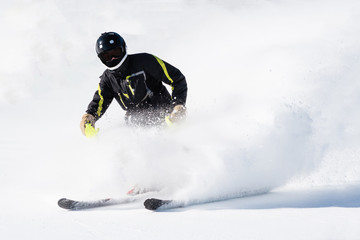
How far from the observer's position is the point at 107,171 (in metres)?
4.95

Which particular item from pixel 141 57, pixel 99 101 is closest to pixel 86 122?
pixel 99 101

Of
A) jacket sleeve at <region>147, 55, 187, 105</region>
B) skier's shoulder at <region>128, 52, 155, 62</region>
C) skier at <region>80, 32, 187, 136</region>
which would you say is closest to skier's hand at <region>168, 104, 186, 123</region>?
skier at <region>80, 32, 187, 136</region>

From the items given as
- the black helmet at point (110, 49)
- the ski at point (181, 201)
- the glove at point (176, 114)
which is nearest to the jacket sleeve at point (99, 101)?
the black helmet at point (110, 49)

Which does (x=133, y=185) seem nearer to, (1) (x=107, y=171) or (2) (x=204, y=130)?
(1) (x=107, y=171)

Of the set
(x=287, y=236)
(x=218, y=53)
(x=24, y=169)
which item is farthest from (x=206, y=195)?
(x=218, y=53)

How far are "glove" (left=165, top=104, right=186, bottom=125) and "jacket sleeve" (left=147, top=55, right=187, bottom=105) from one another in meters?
0.31

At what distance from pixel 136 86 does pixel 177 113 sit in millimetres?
661

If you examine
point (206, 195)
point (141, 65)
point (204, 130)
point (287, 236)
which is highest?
point (141, 65)

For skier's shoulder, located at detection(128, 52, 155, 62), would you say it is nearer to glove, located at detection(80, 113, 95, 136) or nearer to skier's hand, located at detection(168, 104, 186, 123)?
skier's hand, located at detection(168, 104, 186, 123)

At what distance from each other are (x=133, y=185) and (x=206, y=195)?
3.35ft

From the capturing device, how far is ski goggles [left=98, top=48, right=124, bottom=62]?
4.88m

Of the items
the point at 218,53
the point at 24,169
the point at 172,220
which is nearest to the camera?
the point at 172,220

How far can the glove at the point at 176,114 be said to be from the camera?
4754mm

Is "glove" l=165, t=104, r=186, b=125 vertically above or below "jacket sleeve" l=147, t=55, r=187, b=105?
below
